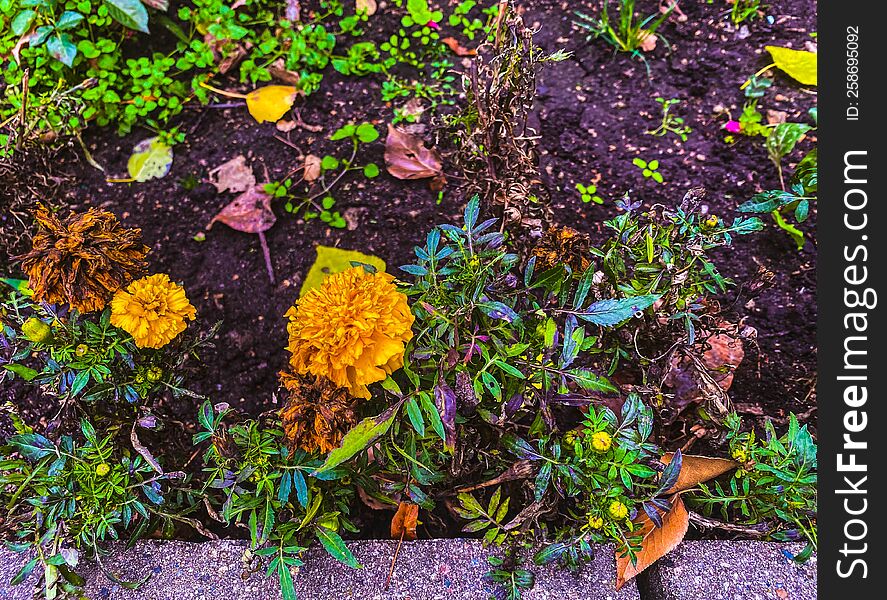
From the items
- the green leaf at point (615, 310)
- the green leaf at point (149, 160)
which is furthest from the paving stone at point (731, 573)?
the green leaf at point (149, 160)

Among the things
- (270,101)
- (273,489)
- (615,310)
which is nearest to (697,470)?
(615,310)

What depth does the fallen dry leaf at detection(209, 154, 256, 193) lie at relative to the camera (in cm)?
188

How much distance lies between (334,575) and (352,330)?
631 millimetres

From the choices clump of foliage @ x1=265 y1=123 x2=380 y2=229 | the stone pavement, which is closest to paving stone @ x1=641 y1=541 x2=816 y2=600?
the stone pavement

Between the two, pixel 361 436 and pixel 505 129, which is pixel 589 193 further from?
pixel 361 436

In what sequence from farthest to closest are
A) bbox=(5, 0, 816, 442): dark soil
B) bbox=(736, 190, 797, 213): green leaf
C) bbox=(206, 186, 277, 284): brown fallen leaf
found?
bbox=(206, 186, 277, 284): brown fallen leaf
bbox=(5, 0, 816, 442): dark soil
bbox=(736, 190, 797, 213): green leaf

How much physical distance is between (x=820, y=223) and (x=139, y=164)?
6.14 feet

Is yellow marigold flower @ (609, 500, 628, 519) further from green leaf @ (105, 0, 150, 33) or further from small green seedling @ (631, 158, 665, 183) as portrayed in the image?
green leaf @ (105, 0, 150, 33)

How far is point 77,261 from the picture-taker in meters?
1.11

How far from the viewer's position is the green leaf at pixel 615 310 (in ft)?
3.54

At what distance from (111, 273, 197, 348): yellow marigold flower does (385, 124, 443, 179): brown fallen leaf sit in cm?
85

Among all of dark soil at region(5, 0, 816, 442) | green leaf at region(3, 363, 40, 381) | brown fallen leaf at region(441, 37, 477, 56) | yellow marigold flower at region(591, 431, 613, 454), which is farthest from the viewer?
brown fallen leaf at region(441, 37, 477, 56)

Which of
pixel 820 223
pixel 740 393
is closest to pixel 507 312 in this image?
pixel 820 223

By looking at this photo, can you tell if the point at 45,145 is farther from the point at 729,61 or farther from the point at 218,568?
the point at 729,61
